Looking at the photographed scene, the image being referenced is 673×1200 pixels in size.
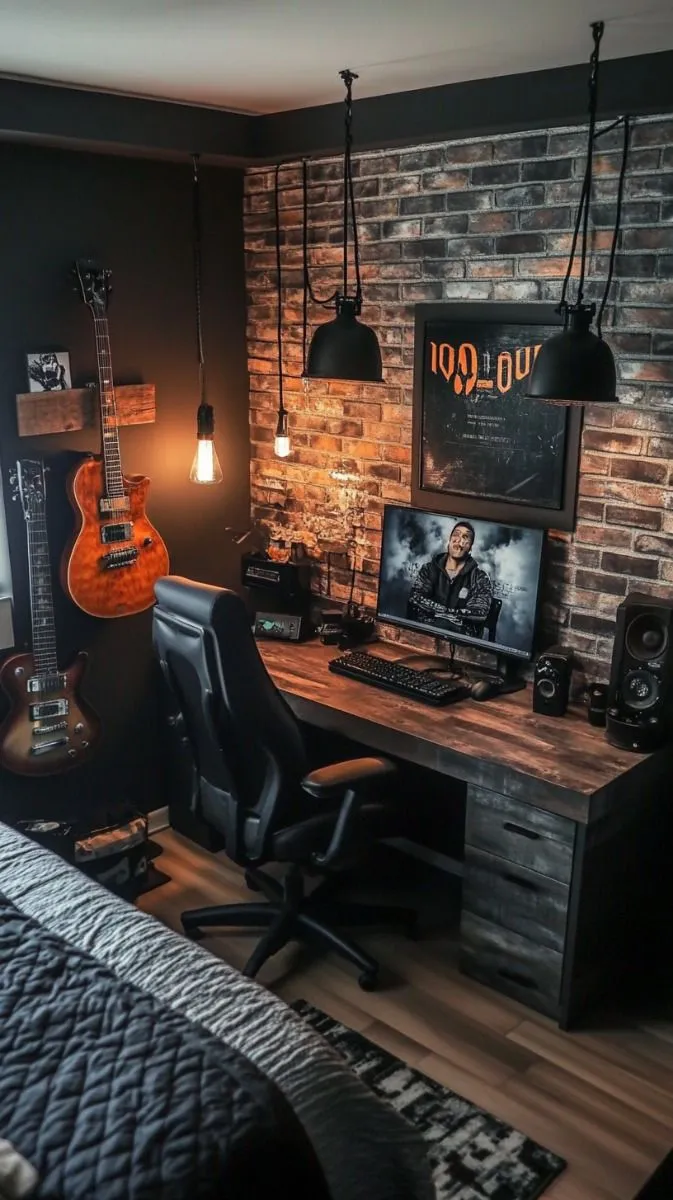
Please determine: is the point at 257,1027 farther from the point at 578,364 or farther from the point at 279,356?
the point at 279,356

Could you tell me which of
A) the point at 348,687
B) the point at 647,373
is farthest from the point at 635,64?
the point at 348,687

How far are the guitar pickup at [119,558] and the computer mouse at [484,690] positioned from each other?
1.19m

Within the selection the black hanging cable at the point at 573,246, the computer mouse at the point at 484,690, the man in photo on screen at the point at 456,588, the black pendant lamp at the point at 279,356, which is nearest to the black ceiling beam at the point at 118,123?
the black pendant lamp at the point at 279,356

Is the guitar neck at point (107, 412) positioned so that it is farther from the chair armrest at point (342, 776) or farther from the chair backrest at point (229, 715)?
the chair armrest at point (342, 776)

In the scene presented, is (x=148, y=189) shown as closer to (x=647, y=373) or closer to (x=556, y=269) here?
(x=556, y=269)

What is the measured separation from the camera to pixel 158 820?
3.84 meters

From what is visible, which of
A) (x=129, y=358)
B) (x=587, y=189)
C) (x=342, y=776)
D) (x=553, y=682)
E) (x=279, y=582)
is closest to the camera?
(x=587, y=189)

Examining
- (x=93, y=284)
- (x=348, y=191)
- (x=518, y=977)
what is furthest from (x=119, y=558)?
(x=518, y=977)

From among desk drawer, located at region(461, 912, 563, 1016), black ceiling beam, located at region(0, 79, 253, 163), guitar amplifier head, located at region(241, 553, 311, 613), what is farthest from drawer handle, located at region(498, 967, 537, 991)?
black ceiling beam, located at region(0, 79, 253, 163)

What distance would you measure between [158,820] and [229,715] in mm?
1383

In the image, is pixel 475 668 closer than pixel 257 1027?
No

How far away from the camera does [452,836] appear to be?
138 inches

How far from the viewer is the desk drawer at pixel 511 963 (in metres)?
2.74

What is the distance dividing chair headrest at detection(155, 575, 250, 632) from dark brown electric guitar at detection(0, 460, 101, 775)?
71 centimetres
